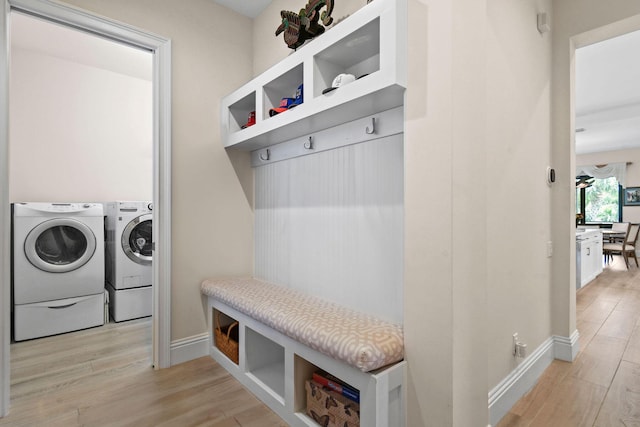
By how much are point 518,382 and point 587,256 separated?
382 centimetres

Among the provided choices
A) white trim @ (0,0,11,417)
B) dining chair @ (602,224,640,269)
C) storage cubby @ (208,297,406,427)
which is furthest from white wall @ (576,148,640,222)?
white trim @ (0,0,11,417)

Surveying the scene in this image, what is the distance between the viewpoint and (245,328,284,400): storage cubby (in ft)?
6.17

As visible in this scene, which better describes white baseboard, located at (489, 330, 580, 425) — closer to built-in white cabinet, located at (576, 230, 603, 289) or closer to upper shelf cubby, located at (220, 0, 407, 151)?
upper shelf cubby, located at (220, 0, 407, 151)

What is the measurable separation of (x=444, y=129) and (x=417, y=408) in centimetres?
110

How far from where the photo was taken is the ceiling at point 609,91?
3.07m

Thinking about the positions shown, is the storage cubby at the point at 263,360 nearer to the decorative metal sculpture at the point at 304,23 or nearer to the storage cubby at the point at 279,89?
the storage cubby at the point at 279,89

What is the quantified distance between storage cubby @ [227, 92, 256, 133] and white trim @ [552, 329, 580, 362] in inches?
109

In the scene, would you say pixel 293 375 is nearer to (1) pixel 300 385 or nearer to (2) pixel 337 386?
(1) pixel 300 385

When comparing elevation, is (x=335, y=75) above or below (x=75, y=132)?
below

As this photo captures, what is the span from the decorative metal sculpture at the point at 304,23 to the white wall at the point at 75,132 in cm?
231

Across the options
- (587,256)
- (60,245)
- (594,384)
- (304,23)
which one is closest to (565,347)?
(594,384)

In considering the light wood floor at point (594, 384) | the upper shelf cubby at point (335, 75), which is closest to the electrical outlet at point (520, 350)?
the light wood floor at point (594, 384)

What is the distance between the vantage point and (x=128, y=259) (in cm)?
323

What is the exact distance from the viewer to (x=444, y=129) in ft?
3.92
